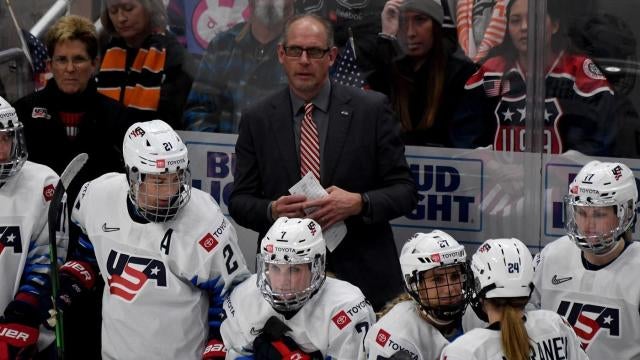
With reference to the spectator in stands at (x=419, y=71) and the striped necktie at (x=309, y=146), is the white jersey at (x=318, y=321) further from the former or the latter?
the spectator in stands at (x=419, y=71)

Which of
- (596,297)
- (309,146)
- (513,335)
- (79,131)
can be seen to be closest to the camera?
(513,335)

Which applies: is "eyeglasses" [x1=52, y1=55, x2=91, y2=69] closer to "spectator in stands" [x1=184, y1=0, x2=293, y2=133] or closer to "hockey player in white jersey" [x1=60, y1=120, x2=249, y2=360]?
"spectator in stands" [x1=184, y1=0, x2=293, y2=133]

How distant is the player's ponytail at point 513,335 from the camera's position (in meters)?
4.59

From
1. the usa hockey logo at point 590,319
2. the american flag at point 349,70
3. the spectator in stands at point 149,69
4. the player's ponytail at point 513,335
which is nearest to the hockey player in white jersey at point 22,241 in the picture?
the spectator in stands at point 149,69

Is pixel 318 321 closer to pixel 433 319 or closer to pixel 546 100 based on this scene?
pixel 433 319

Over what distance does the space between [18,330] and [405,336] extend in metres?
1.56

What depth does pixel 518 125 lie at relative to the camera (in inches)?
261

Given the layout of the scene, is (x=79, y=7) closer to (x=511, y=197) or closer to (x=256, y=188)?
(x=256, y=188)

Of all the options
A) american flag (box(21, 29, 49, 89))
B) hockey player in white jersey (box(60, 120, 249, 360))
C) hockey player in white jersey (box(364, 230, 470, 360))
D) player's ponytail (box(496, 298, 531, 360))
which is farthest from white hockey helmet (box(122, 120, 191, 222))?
american flag (box(21, 29, 49, 89))

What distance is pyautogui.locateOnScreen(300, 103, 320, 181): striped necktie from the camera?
19.7ft

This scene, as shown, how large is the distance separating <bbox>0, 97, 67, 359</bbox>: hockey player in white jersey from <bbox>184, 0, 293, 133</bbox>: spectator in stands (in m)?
1.42

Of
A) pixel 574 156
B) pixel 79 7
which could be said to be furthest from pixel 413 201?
pixel 79 7

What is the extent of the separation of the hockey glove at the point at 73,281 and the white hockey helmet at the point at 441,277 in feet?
4.47

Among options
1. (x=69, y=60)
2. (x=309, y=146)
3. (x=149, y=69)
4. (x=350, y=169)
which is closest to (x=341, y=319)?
(x=350, y=169)
